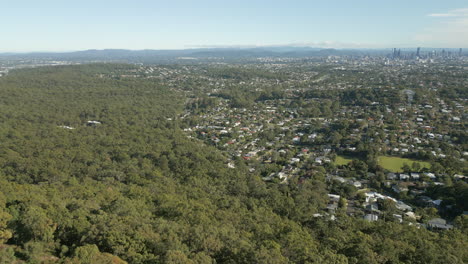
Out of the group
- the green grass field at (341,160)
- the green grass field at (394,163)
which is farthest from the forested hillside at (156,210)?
the green grass field at (394,163)

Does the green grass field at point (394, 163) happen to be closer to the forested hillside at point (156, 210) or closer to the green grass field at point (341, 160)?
the green grass field at point (341, 160)

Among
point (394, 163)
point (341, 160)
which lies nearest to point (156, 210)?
point (341, 160)

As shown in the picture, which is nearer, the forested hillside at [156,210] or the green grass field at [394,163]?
the forested hillside at [156,210]

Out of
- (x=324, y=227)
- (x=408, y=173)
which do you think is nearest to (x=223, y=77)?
(x=408, y=173)

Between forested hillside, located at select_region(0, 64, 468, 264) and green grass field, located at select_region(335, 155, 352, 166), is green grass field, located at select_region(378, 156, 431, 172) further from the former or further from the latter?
forested hillside, located at select_region(0, 64, 468, 264)

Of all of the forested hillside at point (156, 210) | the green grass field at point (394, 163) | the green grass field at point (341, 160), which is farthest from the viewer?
the green grass field at point (341, 160)

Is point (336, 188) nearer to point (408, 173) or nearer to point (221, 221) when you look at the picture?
point (408, 173)

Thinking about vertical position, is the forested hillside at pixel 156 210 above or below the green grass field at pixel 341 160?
above
